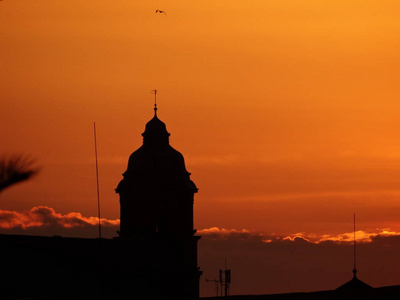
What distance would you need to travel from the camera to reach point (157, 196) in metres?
50.7

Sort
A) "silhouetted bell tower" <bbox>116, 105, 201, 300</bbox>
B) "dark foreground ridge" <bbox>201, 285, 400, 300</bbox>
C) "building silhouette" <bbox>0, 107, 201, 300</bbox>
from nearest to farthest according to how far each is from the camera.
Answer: "dark foreground ridge" <bbox>201, 285, 400, 300</bbox>, "building silhouette" <bbox>0, 107, 201, 300</bbox>, "silhouetted bell tower" <bbox>116, 105, 201, 300</bbox>

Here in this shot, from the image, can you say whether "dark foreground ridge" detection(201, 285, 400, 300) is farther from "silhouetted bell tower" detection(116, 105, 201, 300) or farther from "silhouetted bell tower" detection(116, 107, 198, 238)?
"silhouetted bell tower" detection(116, 107, 198, 238)

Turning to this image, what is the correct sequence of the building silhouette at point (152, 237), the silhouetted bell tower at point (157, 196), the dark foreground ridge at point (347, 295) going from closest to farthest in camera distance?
1. the dark foreground ridge at point (347, 295)
2. the building silhouette at point (152, 237)
3. the silhouetted bell tower at point (157, 196)

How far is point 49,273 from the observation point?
43656mm

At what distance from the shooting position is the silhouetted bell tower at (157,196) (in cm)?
5053

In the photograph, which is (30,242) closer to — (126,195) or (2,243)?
(2,243)

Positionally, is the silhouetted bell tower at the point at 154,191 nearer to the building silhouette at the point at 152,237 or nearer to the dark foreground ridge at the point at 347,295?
the building silhouette at the point at 152,237

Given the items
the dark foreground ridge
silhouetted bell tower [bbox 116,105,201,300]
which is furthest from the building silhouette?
the dark foreground ridge

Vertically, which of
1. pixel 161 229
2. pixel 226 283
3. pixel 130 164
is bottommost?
pixel 226 283

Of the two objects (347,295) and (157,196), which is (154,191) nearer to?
(157,196)

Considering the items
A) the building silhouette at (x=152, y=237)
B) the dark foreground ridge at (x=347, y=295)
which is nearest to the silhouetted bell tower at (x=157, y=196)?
the building silhouette at (x=152, y=237)

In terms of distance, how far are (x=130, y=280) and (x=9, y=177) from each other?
42347mm

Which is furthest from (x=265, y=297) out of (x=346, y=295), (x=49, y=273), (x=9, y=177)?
(x=9, y=177)

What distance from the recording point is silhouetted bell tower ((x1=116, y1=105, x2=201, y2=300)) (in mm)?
50531
